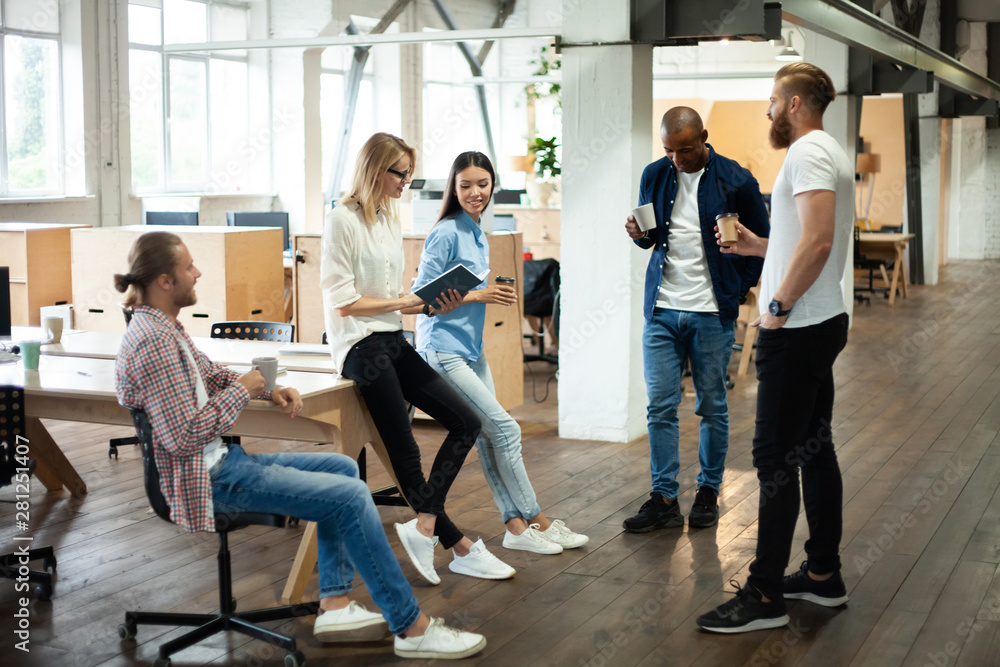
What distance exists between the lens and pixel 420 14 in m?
14.7

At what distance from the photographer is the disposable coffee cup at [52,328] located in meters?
4.57

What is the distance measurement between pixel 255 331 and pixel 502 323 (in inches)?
74.7

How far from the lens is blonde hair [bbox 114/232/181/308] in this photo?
9.66ft

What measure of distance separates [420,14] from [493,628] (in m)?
12.6

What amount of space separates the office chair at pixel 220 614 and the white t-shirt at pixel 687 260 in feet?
6.22

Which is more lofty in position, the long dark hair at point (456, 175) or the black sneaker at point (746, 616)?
the long dark hair at point (456, 175)

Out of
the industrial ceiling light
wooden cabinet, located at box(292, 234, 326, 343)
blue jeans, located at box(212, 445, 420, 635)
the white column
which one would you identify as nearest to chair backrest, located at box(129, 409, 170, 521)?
blue jeans, located at box(212, 445, 420, 635)

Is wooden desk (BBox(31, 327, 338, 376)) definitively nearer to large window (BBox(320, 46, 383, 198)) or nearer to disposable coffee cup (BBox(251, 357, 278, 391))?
disposable coffee cup (BBox(251, 357, 278, 391))

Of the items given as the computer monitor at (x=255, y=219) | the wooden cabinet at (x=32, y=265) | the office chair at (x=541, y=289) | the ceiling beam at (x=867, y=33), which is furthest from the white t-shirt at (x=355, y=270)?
the computer monitor at (x=255, y=219)

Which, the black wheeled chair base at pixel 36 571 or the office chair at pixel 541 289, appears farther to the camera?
the office chair at pixel 541 289

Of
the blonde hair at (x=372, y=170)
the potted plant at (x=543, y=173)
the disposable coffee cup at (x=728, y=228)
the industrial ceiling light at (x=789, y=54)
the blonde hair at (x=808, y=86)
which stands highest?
the industrial ceiling light at (x=789, y=54)

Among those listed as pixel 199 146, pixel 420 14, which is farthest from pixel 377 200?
pixel 420 14

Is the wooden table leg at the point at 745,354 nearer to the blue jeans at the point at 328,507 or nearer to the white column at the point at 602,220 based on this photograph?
the white column at the point at 602,220

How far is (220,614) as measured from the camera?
332cm
